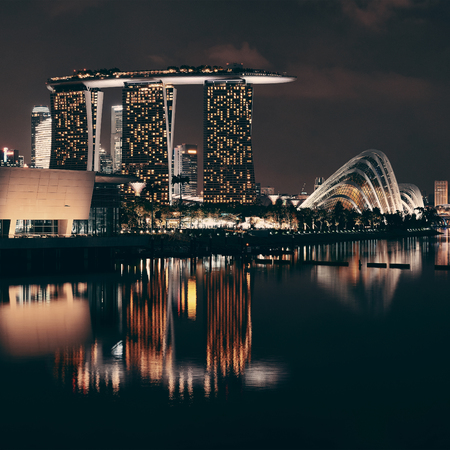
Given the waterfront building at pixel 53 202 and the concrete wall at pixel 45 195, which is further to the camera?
the waterfront building at pixel 53 202

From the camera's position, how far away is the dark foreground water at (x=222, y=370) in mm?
19734

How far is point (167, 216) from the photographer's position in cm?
15150

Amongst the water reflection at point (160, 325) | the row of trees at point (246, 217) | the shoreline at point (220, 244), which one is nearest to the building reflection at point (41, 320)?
the water reflection at point (160, 325)

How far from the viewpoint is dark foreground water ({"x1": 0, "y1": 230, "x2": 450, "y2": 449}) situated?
19.7 metres

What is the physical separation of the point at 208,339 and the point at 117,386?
1006 centimetres

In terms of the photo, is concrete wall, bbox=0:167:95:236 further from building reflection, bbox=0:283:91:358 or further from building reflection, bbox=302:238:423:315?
building reflection, bbox=302:238:423:315

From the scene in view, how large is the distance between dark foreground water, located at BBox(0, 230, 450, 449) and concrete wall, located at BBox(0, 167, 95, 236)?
63.0ft

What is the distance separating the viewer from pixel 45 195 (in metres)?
72.7

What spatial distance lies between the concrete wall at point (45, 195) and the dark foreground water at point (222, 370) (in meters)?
19.2

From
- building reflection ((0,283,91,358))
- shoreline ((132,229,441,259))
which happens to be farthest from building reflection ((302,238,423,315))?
shoreline ((132,229,441,259))

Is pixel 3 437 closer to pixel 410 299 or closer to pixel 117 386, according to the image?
pixel 117 386

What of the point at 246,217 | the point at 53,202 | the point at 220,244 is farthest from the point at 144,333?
the point at 246,217

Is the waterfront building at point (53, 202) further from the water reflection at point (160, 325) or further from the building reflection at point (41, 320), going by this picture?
the building reflection at point (41, 320)

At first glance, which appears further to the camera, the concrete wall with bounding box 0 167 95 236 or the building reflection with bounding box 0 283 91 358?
the concrete wall with bounding box 0 167 95 236
